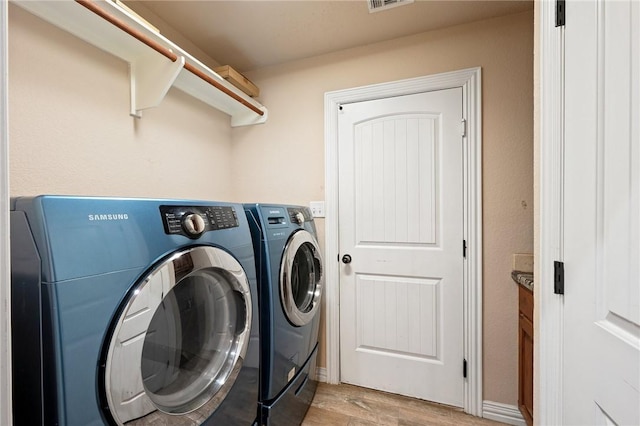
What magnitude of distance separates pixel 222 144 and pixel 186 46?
67cm

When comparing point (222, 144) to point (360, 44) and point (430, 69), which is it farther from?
point (430, 69)

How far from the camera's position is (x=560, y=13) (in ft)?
2.39

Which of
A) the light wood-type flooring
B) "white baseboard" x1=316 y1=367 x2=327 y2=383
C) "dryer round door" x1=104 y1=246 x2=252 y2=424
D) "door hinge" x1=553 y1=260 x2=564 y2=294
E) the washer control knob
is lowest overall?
the light wood-type flooring

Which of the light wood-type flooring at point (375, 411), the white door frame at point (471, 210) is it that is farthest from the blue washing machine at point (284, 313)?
the white door frame at point (471, 210)

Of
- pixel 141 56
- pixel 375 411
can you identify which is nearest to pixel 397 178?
pixel 375 411

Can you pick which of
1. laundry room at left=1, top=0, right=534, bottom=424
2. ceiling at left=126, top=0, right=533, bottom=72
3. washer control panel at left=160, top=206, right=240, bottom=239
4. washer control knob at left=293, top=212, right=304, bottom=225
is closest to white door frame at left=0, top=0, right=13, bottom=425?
washer control panel at left=160, top=206, right=240, bottom=239

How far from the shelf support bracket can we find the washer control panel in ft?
2.64

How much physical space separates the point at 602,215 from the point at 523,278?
951mm

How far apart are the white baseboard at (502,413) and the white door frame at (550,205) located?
3.22ft

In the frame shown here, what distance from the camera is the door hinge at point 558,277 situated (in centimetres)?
73

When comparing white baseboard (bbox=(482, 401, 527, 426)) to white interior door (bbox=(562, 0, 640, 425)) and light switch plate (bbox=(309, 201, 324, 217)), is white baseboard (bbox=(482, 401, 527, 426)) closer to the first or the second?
white interior door (bbox=(562, 0, 640, 425))

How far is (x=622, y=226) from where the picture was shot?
0.55m

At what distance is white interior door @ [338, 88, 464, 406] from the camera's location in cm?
167

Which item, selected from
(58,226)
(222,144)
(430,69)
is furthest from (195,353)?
(430,69)
